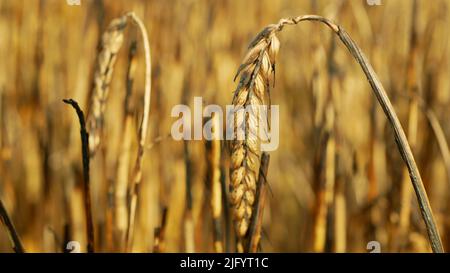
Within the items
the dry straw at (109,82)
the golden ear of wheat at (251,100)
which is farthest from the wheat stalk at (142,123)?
the golden ear of wheat at (251,100)

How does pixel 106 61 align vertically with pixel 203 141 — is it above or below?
above

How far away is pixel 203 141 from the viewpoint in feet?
4.00

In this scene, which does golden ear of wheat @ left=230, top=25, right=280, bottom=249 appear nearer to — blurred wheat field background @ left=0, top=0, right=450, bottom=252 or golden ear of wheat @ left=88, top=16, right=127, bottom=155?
golden ear of wheat @ left=88, top=16, right=127, bottom=155

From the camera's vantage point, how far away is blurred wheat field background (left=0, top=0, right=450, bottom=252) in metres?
1.19

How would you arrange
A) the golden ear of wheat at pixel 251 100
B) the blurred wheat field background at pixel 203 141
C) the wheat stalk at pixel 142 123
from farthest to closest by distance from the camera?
the blurred wheat field background at pixel 203 141 < the wheat stalk at pixel 142 123 < the golden ear of wheat at pixel 251 100

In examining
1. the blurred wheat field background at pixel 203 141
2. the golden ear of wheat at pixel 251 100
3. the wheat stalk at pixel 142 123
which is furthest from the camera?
the blurred wheat field background at pixel 203 141

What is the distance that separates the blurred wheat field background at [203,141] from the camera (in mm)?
1194

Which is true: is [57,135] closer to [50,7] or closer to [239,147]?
[50,7]

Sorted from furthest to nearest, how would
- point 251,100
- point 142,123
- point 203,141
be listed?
point 203,141
point 142,123
point 251,100

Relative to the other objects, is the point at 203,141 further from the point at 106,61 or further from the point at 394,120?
the point at 394,120

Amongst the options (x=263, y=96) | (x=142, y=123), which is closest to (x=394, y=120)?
(x=263, y=96)

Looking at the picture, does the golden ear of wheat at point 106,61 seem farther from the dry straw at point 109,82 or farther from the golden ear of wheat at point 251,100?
the golden ear of wheat at point 251,100

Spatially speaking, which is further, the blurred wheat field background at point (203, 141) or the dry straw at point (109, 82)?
the blurred wheat field background at point (203, 141)
